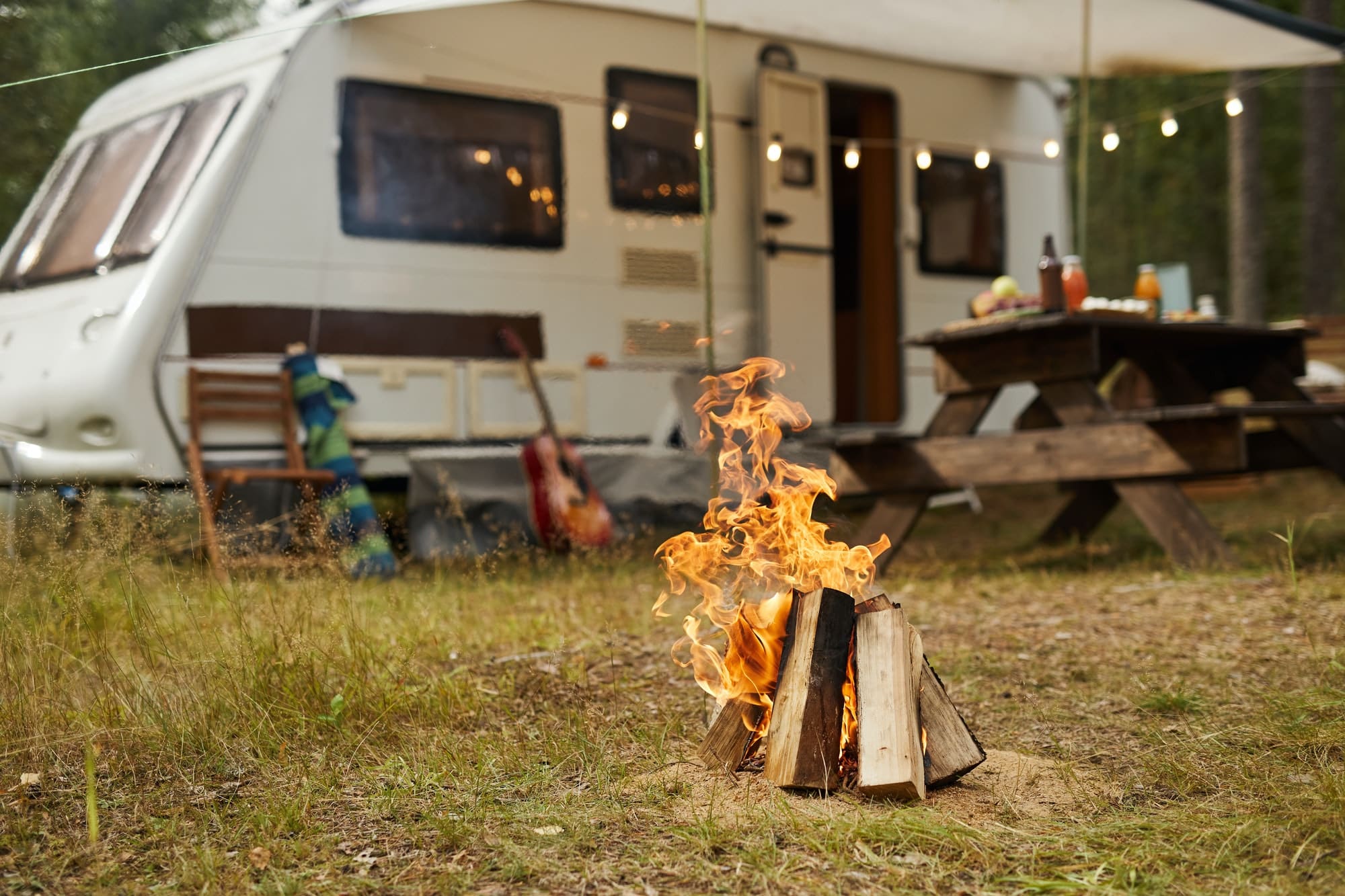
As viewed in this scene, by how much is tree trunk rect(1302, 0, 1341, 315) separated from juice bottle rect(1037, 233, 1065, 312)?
9.07 m

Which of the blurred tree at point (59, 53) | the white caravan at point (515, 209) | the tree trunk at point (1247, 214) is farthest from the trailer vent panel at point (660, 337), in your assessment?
the tree trunk at point (1247, 214)

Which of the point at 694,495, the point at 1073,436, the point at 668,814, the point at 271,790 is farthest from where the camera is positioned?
the point at 694,495

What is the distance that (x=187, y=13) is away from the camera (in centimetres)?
1206

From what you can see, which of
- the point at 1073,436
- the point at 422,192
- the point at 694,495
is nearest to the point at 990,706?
the point at 1073,436

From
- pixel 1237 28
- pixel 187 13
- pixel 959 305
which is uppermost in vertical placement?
pixel 187 13

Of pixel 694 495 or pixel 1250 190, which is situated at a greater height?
pixel 1250 190

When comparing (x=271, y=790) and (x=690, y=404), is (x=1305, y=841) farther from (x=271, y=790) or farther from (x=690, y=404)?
(x=690, y=404)

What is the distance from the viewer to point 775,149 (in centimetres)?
692

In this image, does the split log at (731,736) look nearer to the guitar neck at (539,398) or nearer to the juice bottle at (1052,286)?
the juice bottle at (1052,286)

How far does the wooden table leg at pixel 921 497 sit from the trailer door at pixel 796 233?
5.39ft

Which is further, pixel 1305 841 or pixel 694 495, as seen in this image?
pixel 694 495

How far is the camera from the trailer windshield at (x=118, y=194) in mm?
5680

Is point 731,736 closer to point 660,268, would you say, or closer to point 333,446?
point 333,446

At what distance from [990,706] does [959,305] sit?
16.6 ft
